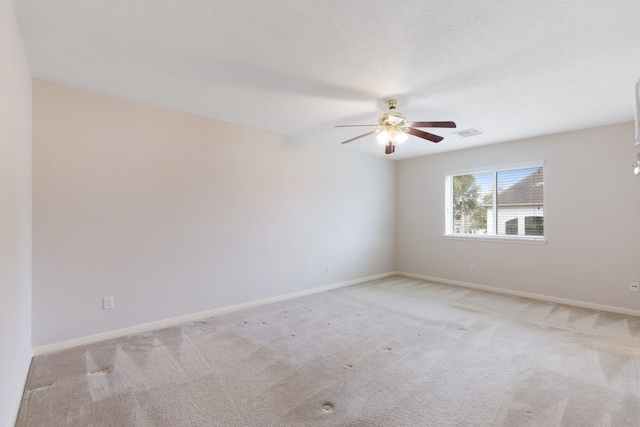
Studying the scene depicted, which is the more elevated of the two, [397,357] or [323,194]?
[323,194]

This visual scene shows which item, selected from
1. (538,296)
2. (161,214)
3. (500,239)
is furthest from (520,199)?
(161,214)

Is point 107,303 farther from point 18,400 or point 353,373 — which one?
point 353,373

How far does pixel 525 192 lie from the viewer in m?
4.77

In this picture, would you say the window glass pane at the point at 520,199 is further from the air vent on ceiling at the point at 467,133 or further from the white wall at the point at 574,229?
the air vent on ceiling at the point at 467,133

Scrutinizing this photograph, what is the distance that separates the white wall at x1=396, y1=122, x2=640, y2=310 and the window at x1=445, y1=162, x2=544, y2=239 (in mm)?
175

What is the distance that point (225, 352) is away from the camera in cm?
276

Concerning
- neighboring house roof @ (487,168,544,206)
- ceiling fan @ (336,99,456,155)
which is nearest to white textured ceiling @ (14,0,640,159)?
ceiling fan @ (336,99,456,155)

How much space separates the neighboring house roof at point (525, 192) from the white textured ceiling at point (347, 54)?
1248 mm

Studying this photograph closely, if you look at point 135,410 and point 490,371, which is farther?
point 490,371

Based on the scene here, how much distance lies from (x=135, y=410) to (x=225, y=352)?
0.87m

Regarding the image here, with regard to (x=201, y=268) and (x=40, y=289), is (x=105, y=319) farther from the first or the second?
(x=201, y=268)

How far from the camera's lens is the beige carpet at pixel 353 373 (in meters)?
1.91

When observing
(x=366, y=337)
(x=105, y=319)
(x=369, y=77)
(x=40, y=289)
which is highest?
(x=369, y=77)

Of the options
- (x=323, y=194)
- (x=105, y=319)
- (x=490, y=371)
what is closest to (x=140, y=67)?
(x=105, y=319)
